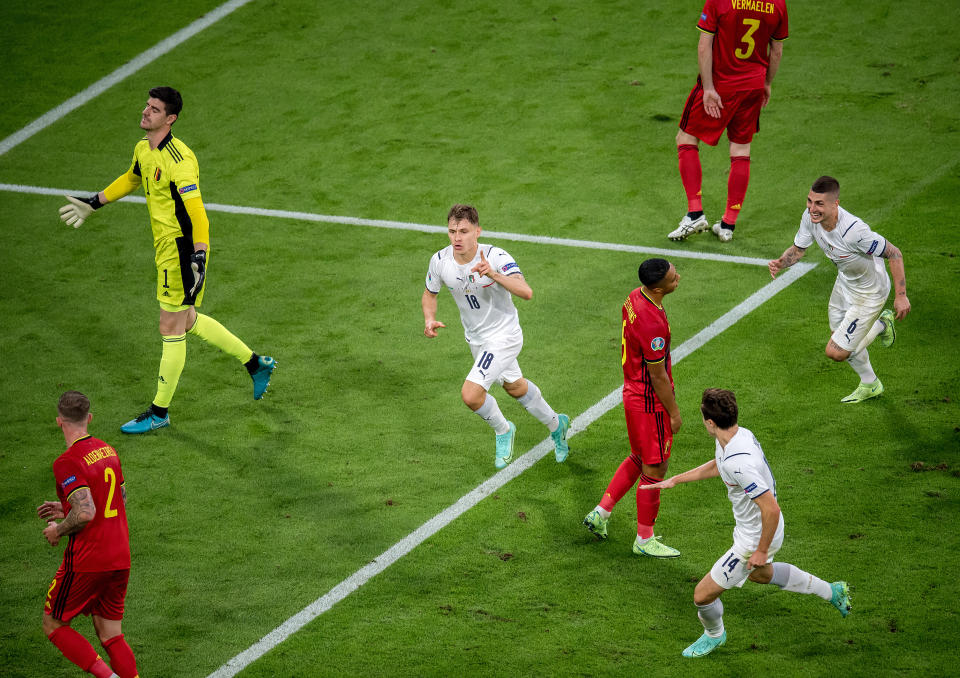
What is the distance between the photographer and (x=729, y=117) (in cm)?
1213

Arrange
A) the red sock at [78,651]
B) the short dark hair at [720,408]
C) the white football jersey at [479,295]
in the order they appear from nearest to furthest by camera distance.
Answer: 1. the short dark hair at [720,408]
2. the red sock at [78,651]
3. the white football jersey at [479,295]

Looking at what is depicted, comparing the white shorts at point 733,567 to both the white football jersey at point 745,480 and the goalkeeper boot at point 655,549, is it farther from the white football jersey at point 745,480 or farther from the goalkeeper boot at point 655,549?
the goalkeeper boot at point 655,549

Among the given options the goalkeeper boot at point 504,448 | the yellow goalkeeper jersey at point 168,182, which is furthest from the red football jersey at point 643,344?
the yellow goalkeeper jersey at point 168,182

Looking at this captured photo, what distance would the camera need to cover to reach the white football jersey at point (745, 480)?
6.35 m

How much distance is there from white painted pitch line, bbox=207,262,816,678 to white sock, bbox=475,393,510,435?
332mm

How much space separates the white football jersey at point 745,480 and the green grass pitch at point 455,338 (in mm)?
805

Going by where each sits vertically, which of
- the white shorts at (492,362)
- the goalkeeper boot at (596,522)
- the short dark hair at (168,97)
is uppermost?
the short dark hair at (168,97)

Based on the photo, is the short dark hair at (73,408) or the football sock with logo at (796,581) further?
the football sock with logo at (796,581)

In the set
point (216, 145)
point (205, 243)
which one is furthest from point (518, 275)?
point (216, 145)

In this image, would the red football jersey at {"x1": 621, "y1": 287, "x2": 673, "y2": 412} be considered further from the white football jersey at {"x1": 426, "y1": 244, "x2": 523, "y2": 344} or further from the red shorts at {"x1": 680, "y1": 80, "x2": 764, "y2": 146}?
the red shorts at {"x1": 680, "y1": 80, "x2": 764, "y2": 146}

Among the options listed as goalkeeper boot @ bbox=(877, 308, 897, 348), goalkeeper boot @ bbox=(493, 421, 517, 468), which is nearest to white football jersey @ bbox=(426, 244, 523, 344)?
goalkeeper boot @ bbox=(493, 421, 517, 468)

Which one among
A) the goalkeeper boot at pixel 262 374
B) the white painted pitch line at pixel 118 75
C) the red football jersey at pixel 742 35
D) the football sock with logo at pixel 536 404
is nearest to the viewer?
the football sock with logo at pixel 536 404

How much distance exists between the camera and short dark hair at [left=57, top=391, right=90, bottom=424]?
21.4 feet

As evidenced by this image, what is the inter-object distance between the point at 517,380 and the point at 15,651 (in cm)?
390
